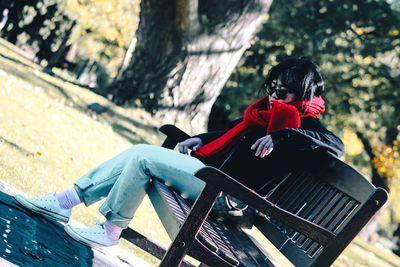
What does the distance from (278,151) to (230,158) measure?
323 millimetres

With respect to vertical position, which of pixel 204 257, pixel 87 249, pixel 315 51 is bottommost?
pixel 87 249

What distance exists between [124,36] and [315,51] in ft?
58.4

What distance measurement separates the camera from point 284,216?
93.0 inches

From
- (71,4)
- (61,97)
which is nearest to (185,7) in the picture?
(61,97)

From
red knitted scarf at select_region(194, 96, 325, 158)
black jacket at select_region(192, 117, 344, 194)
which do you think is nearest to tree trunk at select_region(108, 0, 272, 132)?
red knitted scarf at select_region(194, 96, 325, 158)

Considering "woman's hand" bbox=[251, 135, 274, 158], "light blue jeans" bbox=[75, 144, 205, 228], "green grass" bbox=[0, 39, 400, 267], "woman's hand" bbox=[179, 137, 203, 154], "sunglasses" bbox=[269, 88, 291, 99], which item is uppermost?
"sunglasses" bbox=[269, 88, 291, 99]

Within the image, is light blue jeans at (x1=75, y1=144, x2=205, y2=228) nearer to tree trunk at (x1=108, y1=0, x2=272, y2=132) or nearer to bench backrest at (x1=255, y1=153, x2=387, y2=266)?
bench backrest at (x1=255, y1=153, x2=387, y2=266)

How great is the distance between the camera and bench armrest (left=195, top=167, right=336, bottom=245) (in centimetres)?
223

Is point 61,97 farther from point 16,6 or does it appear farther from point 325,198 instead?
point 16,6

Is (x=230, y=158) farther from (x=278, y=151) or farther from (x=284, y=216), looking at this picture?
(x=284, y=216)

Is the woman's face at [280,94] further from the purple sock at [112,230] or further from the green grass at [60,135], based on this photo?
the green grass at [60,135]

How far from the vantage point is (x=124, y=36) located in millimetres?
30078

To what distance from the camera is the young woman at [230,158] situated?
287 cm

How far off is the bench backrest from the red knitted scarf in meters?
0.28
